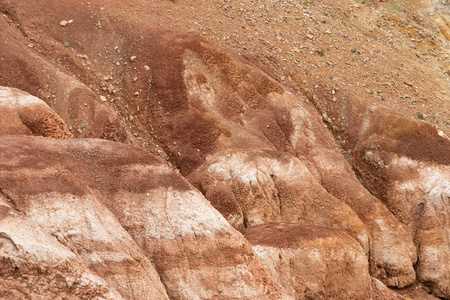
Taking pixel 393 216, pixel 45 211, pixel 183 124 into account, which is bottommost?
pixel 393 216

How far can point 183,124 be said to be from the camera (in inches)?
1107

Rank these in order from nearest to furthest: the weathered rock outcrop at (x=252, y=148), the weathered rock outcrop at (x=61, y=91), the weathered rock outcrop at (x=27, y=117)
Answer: the weathered rock outcrop at (x=27, y=117)
the weathered rock outcrop at (x=61, y=91)
the weathered rock outcrop at (x=252, y=148)

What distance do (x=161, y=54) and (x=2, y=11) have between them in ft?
25.9

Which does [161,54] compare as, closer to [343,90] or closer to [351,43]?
[343,90]

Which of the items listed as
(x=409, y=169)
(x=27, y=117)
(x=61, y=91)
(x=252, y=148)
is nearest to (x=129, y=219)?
(x=27, y=117)

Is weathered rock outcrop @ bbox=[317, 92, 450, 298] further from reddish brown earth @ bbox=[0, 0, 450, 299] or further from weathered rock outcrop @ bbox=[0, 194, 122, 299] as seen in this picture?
weathered rock outcrop @ bbox=[0, 194, 122, 299]

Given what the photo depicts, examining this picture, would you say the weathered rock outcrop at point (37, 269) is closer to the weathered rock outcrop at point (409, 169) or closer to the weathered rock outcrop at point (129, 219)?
the weathered rock outcrop at point (129, 219)

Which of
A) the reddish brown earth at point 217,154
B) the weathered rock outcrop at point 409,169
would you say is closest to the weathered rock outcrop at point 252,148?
the reddish brown earth at point 217,154

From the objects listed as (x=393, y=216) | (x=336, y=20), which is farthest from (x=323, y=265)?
(x=336, y=20)

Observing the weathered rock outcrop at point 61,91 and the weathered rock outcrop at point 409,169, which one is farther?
the weathered rock outcrop at point 409,169

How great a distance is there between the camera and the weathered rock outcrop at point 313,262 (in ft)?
68.9

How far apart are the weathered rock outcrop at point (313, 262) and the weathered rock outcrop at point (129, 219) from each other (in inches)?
94.9

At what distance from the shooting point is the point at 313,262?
21.2 meters

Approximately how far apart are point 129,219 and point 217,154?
9.27 meters
